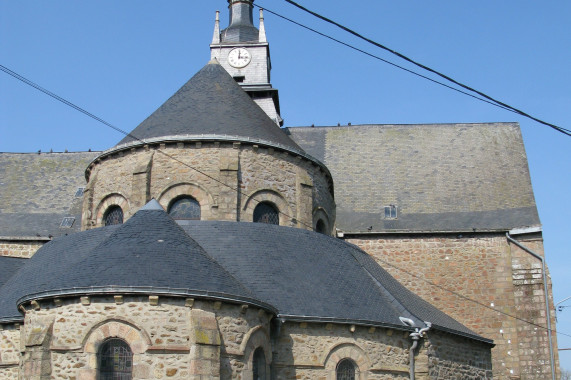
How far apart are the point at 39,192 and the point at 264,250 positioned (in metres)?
14.8

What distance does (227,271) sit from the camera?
54.1 ft

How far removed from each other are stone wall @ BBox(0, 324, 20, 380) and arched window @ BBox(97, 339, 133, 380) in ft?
11.7

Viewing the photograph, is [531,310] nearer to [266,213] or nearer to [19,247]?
[266,213]

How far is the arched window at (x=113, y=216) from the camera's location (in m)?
21.2

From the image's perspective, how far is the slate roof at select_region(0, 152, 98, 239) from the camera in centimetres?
2811

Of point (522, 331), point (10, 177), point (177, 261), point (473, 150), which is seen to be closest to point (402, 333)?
point (177, 261)

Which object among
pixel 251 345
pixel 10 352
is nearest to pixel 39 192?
pixel 10 352

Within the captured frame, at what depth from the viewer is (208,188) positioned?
802 inches

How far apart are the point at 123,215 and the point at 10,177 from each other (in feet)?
39.8

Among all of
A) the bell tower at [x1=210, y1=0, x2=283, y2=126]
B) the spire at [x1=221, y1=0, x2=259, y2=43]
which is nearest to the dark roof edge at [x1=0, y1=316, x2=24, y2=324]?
the bell tower at [x1=210, y1=0, x2=283, y2=126]

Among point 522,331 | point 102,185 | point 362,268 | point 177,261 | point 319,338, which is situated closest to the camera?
point 177,261

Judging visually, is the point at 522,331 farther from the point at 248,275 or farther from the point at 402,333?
the point at 248,275

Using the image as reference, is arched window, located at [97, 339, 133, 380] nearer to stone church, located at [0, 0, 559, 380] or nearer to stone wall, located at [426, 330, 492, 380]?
stone church, located at [0, 0, 559, 380]

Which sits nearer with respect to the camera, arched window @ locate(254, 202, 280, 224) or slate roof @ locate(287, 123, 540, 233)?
arched window @ locate(254, 202, 280, 224)
